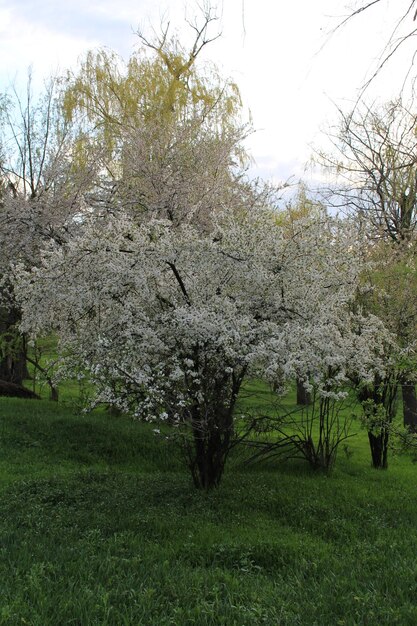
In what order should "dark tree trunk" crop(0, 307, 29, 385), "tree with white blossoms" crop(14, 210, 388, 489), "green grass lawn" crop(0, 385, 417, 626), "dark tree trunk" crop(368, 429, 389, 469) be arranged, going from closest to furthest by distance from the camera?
1. "green grass lawn" crop(0, 385, 417, 626)
2. "tree with white blossoms" crop(14, 210, 388, 489)
3. "dark tree trunk" crop(368, 429, 389, 469)
4. "dark tree trunk" crop(0, 307, 29, 385)

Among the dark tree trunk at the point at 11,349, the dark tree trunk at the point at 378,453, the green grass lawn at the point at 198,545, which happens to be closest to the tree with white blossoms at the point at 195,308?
the green grass lawn at the point at 198,545

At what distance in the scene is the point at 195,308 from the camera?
689 centimetres

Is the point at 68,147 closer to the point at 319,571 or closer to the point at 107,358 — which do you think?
the point at 107,358

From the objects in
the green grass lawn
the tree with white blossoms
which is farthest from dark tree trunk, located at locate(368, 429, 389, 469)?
the tree with white blossoms

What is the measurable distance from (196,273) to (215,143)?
910 centimetres

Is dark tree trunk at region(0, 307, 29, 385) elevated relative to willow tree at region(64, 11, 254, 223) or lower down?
lower down

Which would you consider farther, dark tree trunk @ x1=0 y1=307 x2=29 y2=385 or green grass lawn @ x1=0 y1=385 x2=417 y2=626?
dark tree trunk @ x1=0 y1=307 x2=29 y2=385

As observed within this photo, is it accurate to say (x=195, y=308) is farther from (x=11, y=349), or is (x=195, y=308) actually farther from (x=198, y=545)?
(x=11, y=349)

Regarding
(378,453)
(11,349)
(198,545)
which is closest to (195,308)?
(198,545)

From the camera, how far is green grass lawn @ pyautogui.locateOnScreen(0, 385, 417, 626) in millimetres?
3949

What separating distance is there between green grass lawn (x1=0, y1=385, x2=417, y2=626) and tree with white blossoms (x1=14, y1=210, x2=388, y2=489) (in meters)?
1.13

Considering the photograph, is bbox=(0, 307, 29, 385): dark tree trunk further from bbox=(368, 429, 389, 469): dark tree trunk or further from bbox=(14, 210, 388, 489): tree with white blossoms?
bbox=(368, 429, 389, 469): dark tree trunk

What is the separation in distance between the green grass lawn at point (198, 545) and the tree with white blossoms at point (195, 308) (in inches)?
44.5

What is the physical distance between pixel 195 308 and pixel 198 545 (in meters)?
2.73
